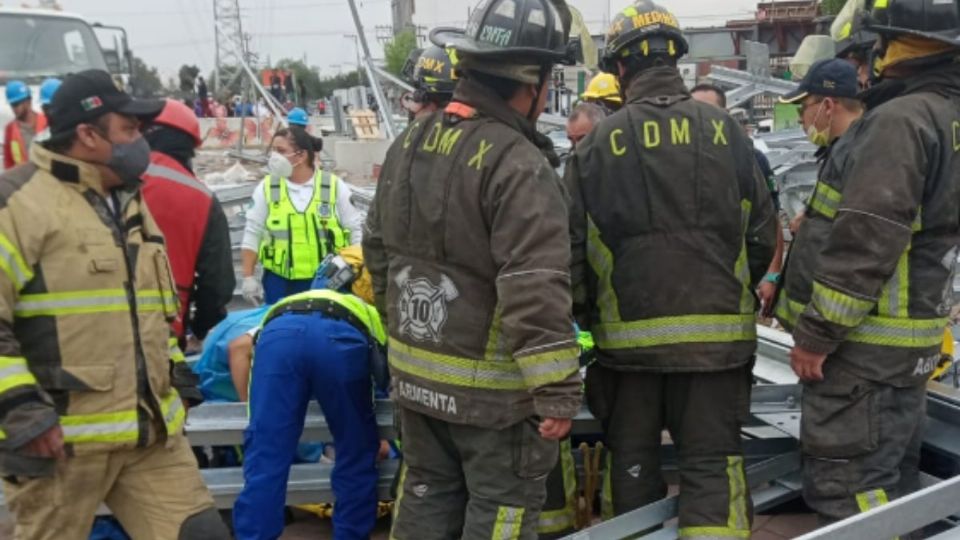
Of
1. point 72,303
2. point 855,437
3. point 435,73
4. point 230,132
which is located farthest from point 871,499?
point 230,132

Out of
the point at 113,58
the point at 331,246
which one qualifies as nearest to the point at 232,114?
the point at 113,58

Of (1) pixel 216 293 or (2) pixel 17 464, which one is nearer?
(2) pixel 17 464

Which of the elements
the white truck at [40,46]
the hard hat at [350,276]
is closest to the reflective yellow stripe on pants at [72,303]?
the hard hat at [350,276]

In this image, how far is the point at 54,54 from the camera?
10.8 metres

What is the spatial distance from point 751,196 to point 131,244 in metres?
1.97

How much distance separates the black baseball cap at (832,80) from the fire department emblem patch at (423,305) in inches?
67.3

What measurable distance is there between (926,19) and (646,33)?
0.84m

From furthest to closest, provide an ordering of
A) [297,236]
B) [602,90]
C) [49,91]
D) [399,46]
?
[399,46] < [602,90] < [297,236] < [49,91]

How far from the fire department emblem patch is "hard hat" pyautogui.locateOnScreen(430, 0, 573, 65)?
65 centimetres

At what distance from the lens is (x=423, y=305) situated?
8.67ft

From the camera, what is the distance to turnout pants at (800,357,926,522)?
9.05 feet

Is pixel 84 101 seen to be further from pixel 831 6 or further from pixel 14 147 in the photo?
pixel 831 6

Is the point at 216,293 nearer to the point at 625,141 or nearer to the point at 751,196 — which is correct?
the point at 625,141

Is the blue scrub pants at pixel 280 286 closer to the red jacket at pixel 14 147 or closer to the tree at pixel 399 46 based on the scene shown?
the red jacket at pixel 14 147
